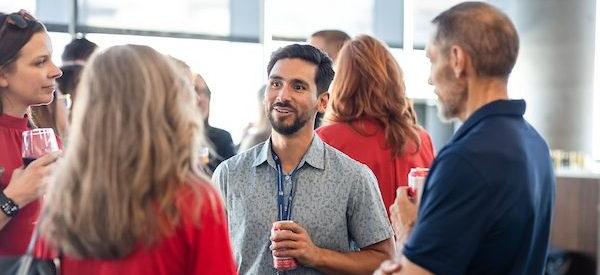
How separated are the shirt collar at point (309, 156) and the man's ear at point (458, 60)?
2.11ft

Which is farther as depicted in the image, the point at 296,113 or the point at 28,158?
the point at 296,113

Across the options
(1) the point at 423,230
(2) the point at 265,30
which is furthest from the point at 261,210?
(2) the point at 265,30

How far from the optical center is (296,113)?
2287 mm

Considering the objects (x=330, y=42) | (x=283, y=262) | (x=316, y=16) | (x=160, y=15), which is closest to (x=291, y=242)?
(x=283, y=262)

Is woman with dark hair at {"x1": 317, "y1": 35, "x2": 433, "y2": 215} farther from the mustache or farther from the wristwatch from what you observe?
the wristwatch

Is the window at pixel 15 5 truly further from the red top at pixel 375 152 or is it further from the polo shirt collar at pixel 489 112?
the polo shirt collar at pixel 489 112

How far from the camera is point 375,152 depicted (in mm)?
2650

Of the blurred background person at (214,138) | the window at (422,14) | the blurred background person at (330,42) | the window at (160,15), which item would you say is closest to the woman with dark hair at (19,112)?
the blurred background person at (330,42)

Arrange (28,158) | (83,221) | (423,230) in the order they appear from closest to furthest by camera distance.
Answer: (83,221) → (423,230) → (28,158)

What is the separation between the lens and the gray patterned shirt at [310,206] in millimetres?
2162

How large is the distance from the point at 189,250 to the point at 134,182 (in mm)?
173

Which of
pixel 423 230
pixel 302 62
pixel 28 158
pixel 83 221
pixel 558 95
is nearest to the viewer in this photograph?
pixel 83 221

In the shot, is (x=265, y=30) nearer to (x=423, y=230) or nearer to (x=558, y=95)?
(x=558, y=95)

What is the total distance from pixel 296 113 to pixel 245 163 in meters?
0.21
